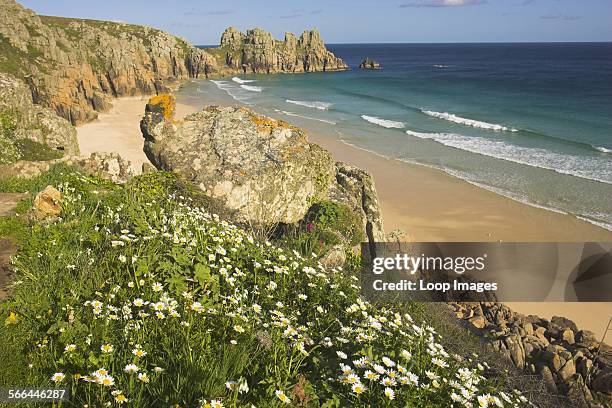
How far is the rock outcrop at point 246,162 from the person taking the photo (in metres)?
8.36

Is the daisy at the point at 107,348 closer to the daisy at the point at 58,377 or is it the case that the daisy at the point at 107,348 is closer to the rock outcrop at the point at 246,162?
the daisy at the point at 58,377

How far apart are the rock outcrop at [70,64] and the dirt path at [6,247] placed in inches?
1131

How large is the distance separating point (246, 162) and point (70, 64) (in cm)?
3644

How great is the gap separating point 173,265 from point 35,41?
40.1 meters

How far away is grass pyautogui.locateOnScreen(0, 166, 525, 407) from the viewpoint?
3045 millimetres

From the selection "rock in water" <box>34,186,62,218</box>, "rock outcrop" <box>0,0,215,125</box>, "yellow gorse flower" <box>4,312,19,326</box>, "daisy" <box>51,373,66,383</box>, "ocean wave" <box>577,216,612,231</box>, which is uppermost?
"rock outcrop" <box>0,0,215,125</box>

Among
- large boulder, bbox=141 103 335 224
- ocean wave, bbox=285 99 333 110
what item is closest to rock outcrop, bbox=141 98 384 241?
large boulder, bbox=141 103 335 224

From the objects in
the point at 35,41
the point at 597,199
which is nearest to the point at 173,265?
the point at 597,199

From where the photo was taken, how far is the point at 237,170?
8500mm

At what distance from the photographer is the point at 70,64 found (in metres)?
37.6

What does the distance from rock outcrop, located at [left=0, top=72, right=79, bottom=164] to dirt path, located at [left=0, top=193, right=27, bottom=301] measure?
21.9ft

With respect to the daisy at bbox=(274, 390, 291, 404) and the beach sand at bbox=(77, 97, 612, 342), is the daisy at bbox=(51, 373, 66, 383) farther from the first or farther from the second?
the beach sand at bbox=(77, 97, 612, 342)

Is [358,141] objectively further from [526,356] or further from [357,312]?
[357,312]

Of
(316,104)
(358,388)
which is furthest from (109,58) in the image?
(358,388)
